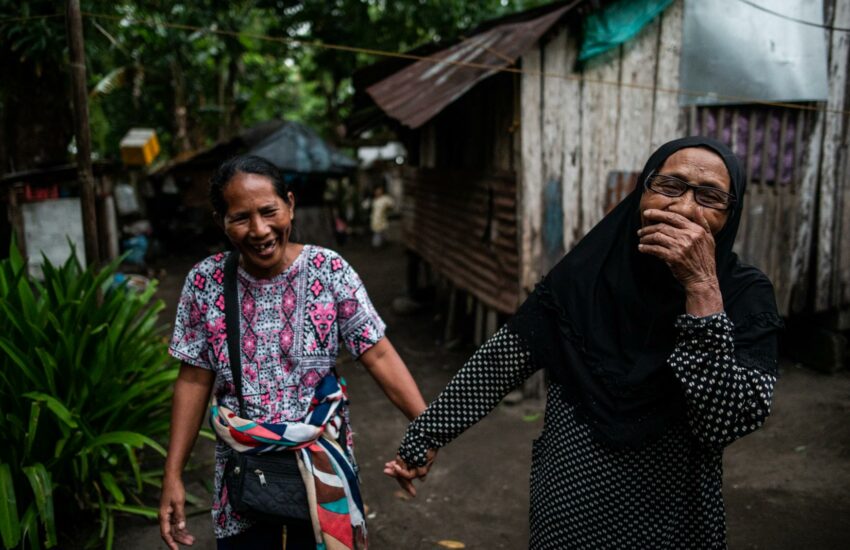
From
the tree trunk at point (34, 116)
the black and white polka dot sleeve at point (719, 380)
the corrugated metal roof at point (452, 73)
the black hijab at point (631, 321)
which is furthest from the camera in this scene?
the tree trunk at point (34, 116)

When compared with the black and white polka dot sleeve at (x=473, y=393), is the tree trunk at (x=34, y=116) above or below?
above

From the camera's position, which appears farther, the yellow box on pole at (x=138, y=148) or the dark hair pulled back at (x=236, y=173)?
the yellow box on pole at (x=138, y=148)

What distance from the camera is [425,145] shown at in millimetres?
8789

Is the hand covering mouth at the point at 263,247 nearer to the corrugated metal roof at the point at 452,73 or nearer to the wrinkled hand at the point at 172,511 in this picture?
the wrinkled hand at the point at 172,511

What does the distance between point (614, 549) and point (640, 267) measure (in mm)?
791

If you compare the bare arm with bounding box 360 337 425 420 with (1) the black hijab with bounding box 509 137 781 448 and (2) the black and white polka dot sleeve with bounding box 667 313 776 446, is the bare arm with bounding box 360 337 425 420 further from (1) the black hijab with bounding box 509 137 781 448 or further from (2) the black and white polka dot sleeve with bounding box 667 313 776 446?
(2) the black and white polka dot sleeve with bounding box 667 313 776 446

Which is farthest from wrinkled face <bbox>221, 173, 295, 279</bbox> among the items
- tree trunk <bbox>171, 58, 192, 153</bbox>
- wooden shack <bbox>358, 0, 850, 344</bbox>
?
tree trunk <bbox>171, 58, 192, 153</bbox>

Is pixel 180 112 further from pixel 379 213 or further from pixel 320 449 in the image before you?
pixel 320 449

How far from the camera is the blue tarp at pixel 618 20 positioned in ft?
17.4

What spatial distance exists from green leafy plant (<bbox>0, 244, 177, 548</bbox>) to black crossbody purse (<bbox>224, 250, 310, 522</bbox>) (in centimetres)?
153

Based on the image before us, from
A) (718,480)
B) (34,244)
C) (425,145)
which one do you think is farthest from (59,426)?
(425,145)

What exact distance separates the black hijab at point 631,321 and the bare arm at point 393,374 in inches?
20.3

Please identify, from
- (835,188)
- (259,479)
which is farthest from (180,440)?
(835,188)

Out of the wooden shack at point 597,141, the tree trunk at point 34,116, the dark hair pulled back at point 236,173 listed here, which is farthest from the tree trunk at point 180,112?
the dark hair pulled back at point 236,173
